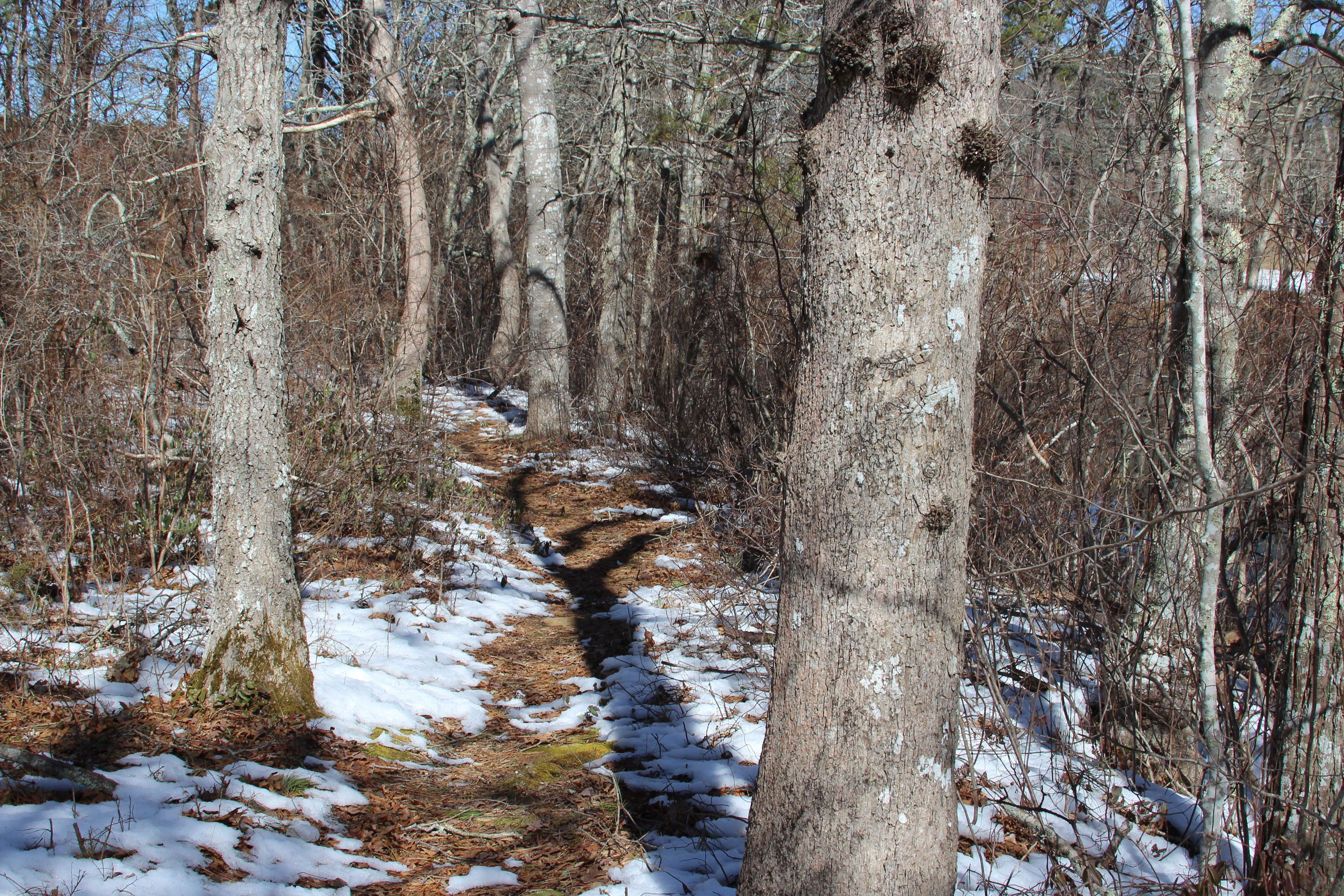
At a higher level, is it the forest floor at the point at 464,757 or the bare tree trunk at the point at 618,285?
the bare tree trunk at the point at 618,285

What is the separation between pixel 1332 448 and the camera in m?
2.48

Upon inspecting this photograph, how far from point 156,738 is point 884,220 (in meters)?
3.21

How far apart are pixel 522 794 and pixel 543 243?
24.7 feet

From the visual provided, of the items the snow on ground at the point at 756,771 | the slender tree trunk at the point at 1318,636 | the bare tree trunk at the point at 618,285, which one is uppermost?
the bare tree trunk at the point at 618,285

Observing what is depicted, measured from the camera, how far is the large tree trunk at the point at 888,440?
2090mm

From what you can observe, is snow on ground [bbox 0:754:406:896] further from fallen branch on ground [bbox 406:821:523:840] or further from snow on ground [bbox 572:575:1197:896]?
snow on ground [bbox 572:575:1197:896]

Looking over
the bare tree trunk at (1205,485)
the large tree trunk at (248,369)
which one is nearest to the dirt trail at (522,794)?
the large tree trunk at (248,369)

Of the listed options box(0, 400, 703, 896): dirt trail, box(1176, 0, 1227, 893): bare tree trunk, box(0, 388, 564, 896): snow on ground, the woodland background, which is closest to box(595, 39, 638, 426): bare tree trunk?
the woodland background

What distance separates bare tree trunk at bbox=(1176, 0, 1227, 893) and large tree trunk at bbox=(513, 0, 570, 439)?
302 inches

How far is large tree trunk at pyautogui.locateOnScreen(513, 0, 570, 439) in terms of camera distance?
31.4 feet

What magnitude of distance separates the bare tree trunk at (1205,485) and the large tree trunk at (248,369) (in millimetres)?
3195

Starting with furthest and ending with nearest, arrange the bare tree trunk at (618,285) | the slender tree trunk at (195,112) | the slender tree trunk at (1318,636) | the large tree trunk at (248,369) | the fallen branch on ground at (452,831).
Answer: the bare tree trunk at (618,285) < the slender tree trunk at (195,112) < the large tree trunk at (248,369) < the fallen branch on ground at (452,831) < the slender tree trunk at (1318,636)

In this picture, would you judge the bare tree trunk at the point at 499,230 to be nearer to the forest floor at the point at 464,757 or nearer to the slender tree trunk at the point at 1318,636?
the forest floor at the point at 464,757

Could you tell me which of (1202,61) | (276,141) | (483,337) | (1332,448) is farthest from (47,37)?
(1332,448)
